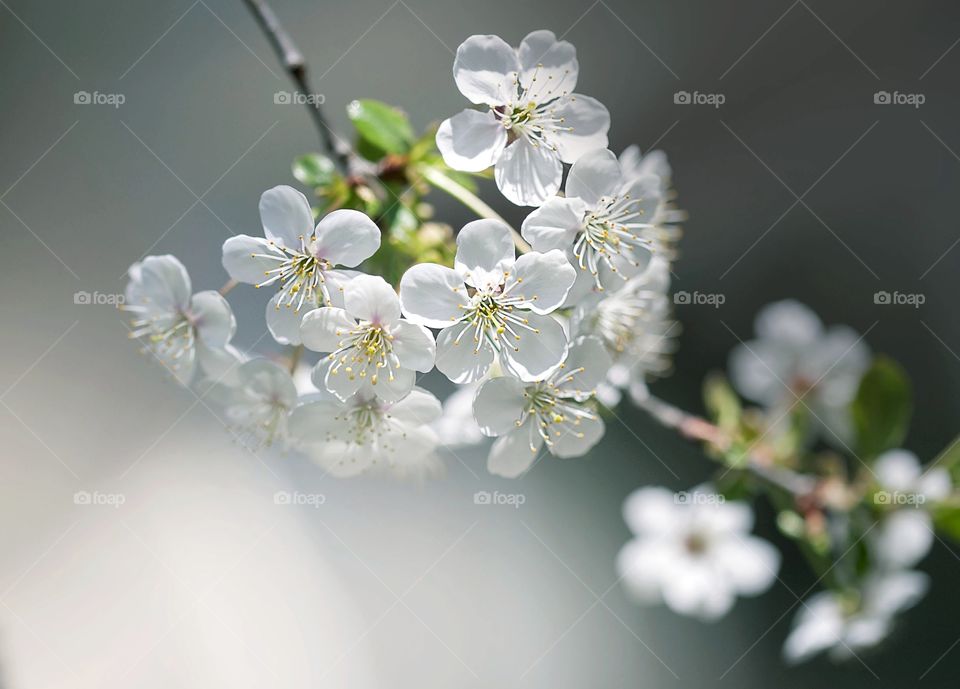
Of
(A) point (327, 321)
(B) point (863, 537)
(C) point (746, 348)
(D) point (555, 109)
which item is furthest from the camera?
(C) point (746, 348)

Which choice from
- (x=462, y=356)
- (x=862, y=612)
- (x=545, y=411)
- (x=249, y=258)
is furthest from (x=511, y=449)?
(x=862, y=612)

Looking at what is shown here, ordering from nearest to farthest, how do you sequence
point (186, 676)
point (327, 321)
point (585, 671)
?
point (327, 321) → point (186, 676) → point (585, 671)

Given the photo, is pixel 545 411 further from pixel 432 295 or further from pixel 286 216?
pixel 286 216

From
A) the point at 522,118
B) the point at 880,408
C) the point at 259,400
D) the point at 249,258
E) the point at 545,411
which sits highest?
the point at 880,408

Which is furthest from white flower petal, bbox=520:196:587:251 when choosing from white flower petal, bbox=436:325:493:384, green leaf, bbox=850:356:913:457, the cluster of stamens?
green leaf, bbox=850:356:913:457

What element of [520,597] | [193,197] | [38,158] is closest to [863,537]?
[520,597]

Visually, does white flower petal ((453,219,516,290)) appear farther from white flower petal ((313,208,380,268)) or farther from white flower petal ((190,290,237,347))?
white flower petal ((190,290,237,347))

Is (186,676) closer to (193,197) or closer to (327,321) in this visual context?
(193,197)
